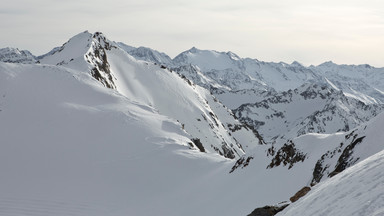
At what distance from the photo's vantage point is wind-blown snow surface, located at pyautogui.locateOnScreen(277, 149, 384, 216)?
8570 millimetres

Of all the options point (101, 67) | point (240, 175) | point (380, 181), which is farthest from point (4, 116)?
point (101, 67)

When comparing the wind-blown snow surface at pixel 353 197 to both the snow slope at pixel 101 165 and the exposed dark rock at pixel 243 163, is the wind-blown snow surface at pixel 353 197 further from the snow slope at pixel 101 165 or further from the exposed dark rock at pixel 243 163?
the exposed dark rock at pixel 243 163

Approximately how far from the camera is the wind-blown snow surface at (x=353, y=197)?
8570 millimetres

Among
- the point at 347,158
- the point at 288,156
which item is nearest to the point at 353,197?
the point at 347,158

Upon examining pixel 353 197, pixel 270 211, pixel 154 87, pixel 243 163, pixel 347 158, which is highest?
pixel 154 87

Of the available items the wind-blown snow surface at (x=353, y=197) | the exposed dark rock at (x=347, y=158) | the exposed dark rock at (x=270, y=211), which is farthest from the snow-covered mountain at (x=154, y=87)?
the wind-blown snow surface at (x=353, y=197)

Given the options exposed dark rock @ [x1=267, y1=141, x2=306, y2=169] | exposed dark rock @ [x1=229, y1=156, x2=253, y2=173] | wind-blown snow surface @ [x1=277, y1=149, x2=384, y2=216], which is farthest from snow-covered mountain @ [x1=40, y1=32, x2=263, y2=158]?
wind-blown snow surface @ [x1=277, y1=149, x2=384, y2=216]

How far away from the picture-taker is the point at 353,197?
31.5 feet

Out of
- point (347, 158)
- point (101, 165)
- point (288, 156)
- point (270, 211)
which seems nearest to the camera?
point (270, 211)

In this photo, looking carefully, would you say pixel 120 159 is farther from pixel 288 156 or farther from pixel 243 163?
pixel 288 156

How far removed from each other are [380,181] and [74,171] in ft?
95.4

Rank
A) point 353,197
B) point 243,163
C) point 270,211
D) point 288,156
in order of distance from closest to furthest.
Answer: point 353,197, point 270,211, point 288,156, point 243,163

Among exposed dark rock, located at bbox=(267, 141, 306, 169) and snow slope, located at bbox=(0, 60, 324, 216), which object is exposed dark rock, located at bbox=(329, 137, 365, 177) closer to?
snow slope, located at bbox=(0, 60, 324, 216)

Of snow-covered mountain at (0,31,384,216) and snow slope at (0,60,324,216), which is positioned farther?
snow slope at (0,60,324,216)
